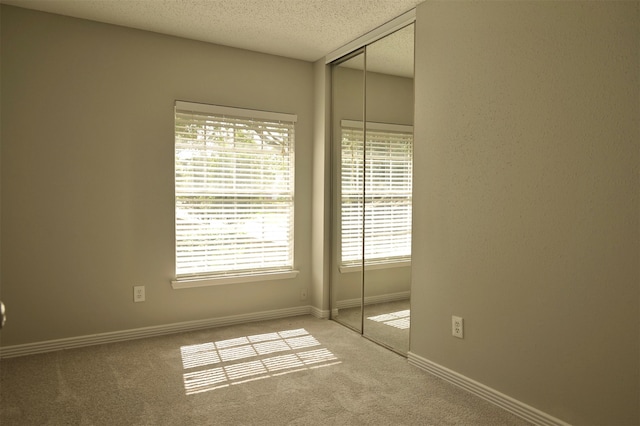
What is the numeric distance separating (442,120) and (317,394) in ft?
6.00

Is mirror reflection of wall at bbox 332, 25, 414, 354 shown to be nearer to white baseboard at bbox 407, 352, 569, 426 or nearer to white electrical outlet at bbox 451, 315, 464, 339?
white baseboard at bbox 407, 352, 569, 426

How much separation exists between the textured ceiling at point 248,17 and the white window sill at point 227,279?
6.51ft

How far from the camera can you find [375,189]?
3449mm

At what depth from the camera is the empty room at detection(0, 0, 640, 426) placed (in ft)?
6.58

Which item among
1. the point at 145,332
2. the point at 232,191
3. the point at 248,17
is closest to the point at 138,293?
the point at 145,332

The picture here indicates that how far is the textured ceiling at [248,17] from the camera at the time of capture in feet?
9.54

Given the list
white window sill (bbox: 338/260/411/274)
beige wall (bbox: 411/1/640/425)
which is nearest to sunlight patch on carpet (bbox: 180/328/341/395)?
white window sill (bbox: 338/260/411/274)

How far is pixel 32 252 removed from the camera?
306 cm

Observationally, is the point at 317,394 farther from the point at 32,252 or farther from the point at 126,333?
the point at 32,252

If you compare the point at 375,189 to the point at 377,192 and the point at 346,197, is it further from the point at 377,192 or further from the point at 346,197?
the point at 346,197

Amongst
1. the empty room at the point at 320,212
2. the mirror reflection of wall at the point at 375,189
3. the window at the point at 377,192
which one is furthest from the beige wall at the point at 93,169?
the window at the point at 377,192

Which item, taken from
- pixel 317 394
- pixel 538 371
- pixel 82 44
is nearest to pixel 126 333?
pixel 317 394

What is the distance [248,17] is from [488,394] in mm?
2901

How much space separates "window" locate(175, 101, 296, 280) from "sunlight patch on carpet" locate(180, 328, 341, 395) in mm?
678
